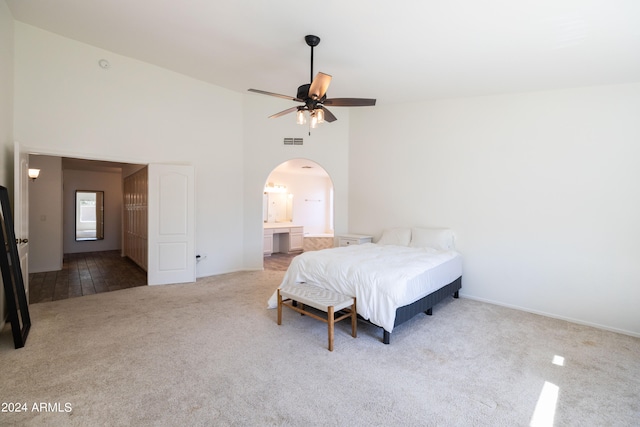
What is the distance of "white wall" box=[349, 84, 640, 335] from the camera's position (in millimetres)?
3584

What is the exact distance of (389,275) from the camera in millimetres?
3125

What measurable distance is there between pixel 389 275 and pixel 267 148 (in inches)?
153

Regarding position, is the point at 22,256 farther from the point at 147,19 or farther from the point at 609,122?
the point at 609,122

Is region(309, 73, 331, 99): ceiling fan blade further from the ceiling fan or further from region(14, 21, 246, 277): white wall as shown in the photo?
region(14, 21, 246, 277): white wall

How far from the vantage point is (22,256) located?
3.49 meters

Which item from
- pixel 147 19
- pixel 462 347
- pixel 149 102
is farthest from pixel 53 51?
pixel 462 347

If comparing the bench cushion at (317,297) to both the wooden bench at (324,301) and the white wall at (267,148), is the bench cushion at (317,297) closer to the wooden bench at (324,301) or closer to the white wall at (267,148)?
the wooden bench at (324,301)

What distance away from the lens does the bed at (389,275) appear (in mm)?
3029

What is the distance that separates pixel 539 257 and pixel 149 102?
6202mm

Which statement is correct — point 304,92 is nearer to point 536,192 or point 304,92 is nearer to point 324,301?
point 324,301

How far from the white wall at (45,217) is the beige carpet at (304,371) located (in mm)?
2937

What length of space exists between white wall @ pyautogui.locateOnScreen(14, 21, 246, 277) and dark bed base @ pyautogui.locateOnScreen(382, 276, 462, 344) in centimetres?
376

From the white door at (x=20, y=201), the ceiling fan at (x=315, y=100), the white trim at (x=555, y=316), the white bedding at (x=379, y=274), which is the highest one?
the ceiling fan at (x=315, y=100)

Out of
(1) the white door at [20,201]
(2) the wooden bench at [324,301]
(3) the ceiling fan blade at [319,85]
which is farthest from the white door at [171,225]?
(3) the ceiling fan blade at [319,85]
